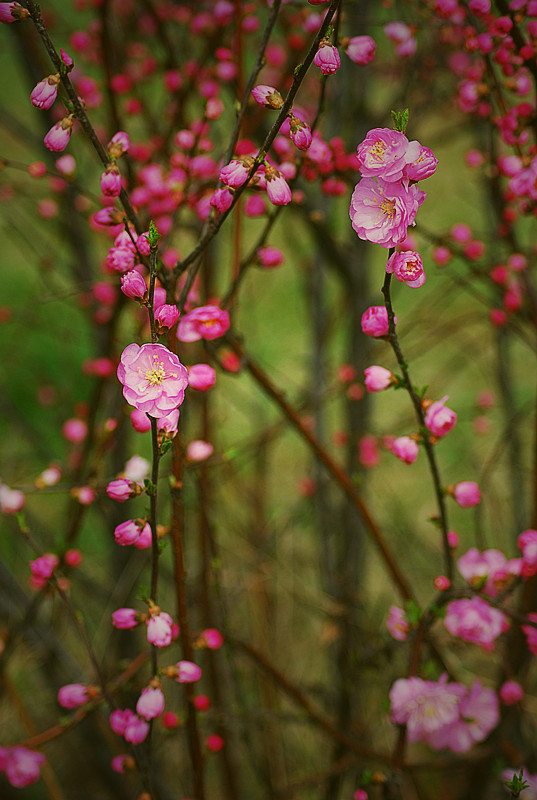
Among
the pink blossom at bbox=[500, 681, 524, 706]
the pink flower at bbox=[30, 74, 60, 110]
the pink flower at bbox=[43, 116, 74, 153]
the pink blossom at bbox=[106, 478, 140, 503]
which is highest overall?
the pink flower at bbox=[30, 74, 60, 110]

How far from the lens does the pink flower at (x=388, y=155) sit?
18.6 inches

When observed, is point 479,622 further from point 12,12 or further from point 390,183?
point 12,12

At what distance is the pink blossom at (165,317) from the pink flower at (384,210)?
0.54ft

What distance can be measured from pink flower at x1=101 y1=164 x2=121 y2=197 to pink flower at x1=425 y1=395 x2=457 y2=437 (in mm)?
366

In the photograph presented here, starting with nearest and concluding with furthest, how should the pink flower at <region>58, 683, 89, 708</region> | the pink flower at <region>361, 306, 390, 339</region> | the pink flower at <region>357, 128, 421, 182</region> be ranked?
the pink flower at <region>357, 128, 421, 182</region>
the pink flower at <region>361, 306, 390, 339</region>
the pink flower at <region>58, 683, 89, 708</region>

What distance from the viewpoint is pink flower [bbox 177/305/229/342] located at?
630mm

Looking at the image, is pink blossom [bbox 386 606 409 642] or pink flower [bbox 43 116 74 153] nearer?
pink flower [bbox 43 116 74 153]

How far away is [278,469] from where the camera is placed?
7.80ft

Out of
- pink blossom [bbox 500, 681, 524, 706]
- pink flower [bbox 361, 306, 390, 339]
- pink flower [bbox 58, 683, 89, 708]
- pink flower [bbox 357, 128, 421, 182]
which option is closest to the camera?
pink flower [bbox 357, 128, 421, 182]

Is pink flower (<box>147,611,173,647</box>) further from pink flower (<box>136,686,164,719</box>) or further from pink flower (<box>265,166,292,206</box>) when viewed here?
pink flower (<box>265,166,292,206</box>)

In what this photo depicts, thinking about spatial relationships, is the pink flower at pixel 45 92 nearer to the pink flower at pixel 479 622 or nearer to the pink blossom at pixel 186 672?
the pink blossom at pixel 186 672

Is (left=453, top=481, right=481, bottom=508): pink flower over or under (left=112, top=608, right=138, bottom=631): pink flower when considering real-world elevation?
under

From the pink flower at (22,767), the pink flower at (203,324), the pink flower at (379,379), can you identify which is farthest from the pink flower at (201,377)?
the pink flower at (22,767)

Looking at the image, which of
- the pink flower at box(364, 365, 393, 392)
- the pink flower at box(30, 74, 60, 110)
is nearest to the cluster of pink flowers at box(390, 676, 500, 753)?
the pink flower at box(364, 365, 393, 392)
